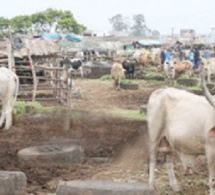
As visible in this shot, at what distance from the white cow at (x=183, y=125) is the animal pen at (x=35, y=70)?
896cm

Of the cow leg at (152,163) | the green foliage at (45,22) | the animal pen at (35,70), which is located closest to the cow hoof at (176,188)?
the cow leg at (152,163)

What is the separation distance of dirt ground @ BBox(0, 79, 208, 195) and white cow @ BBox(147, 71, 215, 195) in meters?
0.67

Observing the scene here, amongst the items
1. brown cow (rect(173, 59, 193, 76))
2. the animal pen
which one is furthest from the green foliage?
the animal pen

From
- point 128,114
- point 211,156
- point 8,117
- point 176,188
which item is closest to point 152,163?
point 176,188

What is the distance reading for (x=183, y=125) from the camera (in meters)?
6.42

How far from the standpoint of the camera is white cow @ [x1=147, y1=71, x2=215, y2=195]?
601 centimetres

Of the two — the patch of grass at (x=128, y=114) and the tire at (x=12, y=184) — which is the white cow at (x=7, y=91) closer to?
the patch of grass at (x=128, y=114)

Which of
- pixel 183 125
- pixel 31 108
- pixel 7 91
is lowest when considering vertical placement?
pixel 31 108

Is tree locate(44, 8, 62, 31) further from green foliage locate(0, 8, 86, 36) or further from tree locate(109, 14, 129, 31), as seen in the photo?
tree locate(109, 14, 129, 31)

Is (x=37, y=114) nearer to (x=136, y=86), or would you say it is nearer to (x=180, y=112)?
(x=180, y=112)

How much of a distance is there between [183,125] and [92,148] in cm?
337

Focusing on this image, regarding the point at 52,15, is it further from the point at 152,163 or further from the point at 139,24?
→ the point at 139,24

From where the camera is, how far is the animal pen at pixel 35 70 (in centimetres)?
1596

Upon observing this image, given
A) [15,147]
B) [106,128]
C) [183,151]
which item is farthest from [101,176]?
[106,128]
